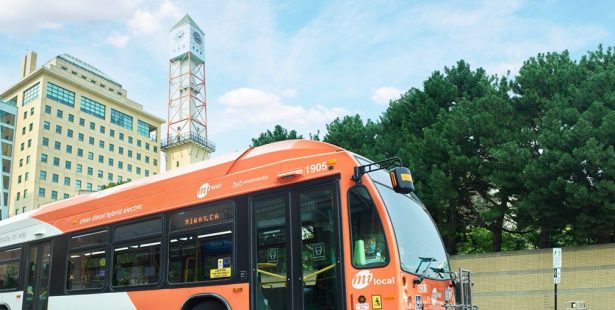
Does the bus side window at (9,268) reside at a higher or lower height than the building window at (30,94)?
lower

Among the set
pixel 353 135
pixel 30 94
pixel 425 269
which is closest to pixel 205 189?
pixel 425 269

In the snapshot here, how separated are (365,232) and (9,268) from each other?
8945mm

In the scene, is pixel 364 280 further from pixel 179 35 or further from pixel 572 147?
pixel 179 35

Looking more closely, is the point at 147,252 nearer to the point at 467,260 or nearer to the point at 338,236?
the point at 338,236

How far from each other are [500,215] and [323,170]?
45.1 ft

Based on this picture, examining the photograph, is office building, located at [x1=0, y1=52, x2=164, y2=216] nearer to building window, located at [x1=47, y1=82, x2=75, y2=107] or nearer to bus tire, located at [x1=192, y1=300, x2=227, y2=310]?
building window, located at [x1=47, y1=82, x2=75, y2=107]

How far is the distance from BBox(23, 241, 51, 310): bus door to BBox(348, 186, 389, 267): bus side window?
697 cm

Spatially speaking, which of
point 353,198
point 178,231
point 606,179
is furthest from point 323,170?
point 606,179

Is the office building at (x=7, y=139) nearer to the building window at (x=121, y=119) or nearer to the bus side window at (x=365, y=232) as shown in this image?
the building window at (x=121, y=119)

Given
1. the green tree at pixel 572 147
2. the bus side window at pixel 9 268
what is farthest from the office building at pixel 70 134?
the green tree at pixel 572 147

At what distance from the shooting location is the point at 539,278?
19.7 m

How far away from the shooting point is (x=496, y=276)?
20.7 meters

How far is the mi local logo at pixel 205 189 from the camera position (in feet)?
28.3

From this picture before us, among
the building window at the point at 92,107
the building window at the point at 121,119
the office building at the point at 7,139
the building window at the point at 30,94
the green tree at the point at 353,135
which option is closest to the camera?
the green tree at the point at 353,135
